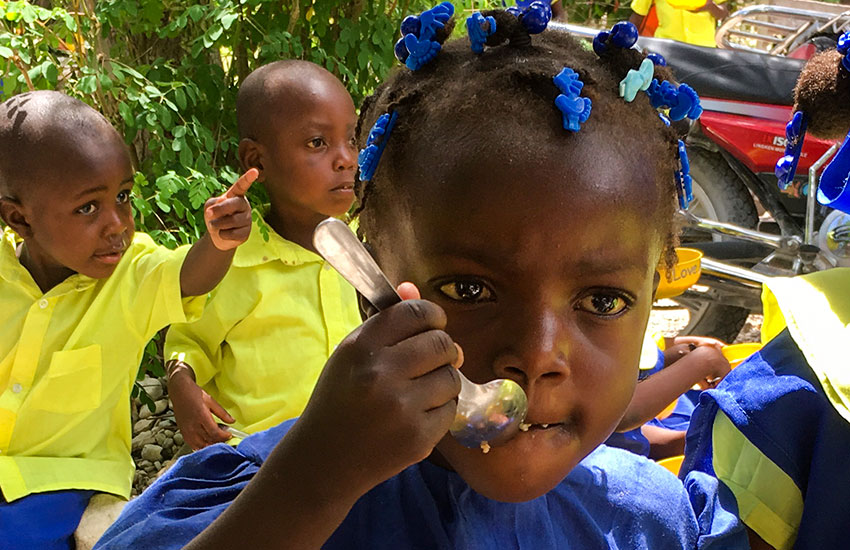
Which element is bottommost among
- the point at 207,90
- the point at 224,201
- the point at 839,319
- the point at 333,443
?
the point at 207,90

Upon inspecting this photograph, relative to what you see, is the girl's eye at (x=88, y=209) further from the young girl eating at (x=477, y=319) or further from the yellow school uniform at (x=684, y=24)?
the yellow school uniform at (x=684, y=24)

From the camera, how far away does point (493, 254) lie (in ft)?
2.93

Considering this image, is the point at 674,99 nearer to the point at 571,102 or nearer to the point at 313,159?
the point at 571,102

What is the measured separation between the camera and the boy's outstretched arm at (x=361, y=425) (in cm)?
75

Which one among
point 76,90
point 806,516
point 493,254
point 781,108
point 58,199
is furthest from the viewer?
point 781,108

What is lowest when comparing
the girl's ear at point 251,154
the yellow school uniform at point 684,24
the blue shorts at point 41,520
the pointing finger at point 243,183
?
the yellow school uniform at point 684,24

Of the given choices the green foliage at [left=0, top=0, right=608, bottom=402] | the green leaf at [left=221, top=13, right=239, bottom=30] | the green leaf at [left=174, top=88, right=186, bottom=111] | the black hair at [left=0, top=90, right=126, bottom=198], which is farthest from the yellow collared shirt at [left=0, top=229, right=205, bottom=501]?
the green leaf at [left=221, top=13, right=239, bottom=30]

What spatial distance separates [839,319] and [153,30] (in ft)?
8.03

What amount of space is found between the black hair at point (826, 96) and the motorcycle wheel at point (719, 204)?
2680 millimetres

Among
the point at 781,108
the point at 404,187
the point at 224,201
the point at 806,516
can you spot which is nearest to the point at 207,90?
the point at 224,201

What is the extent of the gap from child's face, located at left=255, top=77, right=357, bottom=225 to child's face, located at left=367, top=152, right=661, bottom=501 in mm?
1446

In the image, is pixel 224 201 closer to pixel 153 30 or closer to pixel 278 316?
pixel 278 316

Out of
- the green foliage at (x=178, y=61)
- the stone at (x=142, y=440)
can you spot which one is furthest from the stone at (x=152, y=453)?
the green foliage at (x=178, y=61)

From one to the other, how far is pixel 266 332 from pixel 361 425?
1.57m
